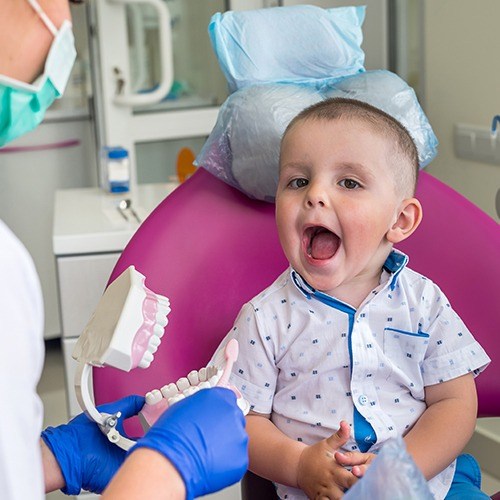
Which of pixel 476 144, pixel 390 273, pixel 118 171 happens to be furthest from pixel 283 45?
pixel 118 171

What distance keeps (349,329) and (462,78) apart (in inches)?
46.6

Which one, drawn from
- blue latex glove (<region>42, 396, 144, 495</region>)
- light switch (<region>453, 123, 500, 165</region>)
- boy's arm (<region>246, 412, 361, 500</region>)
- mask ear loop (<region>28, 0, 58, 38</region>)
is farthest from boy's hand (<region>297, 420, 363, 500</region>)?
light switch (<region>453, 123, 500, 165</region>)

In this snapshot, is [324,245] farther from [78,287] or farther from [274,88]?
[78,287]

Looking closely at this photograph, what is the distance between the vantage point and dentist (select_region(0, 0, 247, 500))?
780 millimetres

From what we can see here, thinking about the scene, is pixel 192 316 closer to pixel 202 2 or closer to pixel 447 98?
pixel 447 98

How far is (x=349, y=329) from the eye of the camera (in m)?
1.29

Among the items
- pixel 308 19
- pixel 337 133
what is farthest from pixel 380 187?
pixel 308 19

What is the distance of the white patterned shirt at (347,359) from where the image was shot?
1.28 meters

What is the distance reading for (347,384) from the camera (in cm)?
129

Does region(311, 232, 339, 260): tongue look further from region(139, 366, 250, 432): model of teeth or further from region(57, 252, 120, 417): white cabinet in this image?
region(57, 252, 120, 417): white cabinet

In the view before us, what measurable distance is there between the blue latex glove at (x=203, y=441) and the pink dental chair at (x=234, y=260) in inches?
18.4

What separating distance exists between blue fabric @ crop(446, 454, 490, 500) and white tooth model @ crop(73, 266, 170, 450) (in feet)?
1.64

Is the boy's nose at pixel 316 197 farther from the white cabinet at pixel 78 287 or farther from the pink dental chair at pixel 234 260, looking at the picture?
the white cabinet at pixel 78 287

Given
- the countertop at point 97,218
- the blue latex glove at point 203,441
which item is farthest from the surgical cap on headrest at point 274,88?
the countertop at point 97,218
